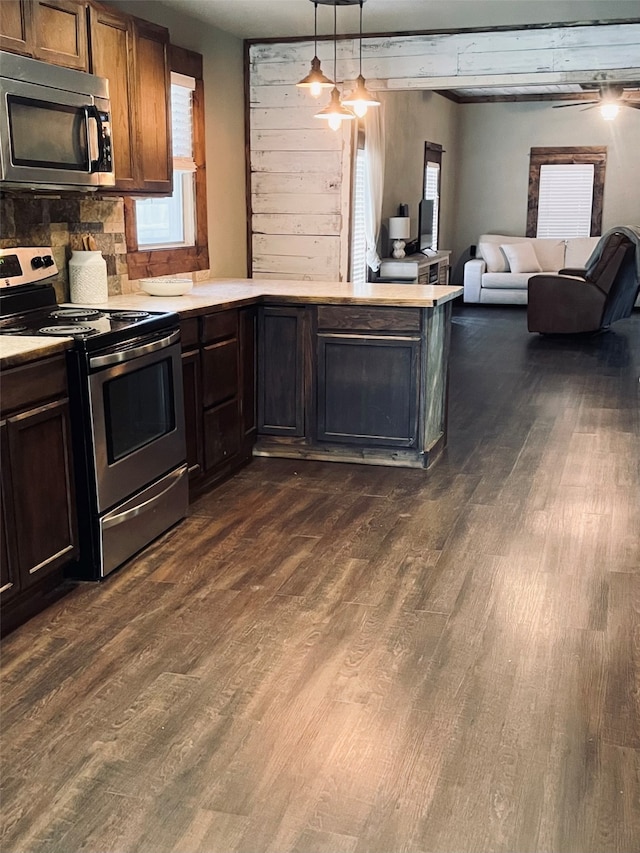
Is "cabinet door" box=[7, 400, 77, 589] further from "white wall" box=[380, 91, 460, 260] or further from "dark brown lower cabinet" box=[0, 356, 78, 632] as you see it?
"white wall" box=[380, 91, 460, 260]

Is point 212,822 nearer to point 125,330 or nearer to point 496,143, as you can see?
point 125,330

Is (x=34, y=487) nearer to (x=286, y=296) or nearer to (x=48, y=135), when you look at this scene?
(x=48, y=135)

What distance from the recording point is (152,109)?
3.99m

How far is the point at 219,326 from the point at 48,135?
1220 millimetres

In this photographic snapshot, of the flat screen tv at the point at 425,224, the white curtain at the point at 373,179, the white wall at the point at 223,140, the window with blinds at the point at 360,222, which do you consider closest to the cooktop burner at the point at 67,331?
the white wall at the point at 223,140

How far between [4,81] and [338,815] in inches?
98.2

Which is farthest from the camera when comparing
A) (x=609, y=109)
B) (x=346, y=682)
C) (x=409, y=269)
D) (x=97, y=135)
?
(x=609, y=109)

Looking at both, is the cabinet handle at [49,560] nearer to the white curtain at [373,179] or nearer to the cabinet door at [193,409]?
the cabinet door at [193,409]

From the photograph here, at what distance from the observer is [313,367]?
447cm

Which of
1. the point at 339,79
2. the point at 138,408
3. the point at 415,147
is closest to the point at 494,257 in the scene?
the point at 415,147

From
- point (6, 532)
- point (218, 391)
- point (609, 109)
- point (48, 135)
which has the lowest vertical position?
point (6, 532)

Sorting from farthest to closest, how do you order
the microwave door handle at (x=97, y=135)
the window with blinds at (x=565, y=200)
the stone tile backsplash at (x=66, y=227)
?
the window with blinds at (x=565, y=200) < the stone tile backsplash at (x=66, y=227) < the microwave door handle at (x=97, y=135)

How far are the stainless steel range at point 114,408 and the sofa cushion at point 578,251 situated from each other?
28.5 ft

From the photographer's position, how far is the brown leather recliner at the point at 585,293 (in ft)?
27.8
